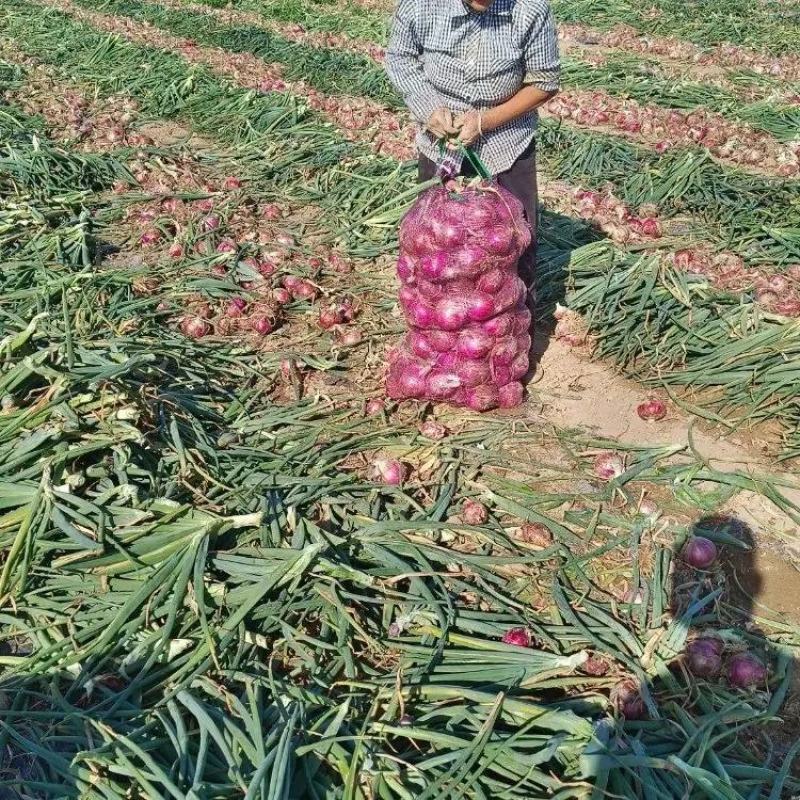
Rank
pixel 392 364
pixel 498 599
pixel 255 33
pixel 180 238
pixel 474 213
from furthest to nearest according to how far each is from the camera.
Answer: pixel 255 33, pixel 180 238, pixel 392 364, pixel 474 213, pixel 498 599

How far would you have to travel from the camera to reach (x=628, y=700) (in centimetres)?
171

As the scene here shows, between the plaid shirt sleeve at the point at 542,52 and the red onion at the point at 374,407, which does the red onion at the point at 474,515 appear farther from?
the plaid shirt sleeve at the point at 542,52

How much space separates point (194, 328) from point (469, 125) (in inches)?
59.7

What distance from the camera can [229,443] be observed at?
8.45 ft

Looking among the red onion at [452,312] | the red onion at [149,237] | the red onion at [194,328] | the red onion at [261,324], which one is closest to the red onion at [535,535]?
the red onion at [452,312]

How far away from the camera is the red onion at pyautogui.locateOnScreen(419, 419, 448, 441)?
262 cm

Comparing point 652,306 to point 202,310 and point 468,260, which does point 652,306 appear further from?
point 202,310

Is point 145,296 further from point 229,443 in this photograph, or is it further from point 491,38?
point 491,38

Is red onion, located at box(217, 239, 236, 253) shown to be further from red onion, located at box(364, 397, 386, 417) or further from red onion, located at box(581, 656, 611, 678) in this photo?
red onion, located at box(581, 656, 611, 678)

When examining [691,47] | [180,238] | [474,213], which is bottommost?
[691,47]

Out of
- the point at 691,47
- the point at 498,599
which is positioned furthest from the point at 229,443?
the point at 691,47

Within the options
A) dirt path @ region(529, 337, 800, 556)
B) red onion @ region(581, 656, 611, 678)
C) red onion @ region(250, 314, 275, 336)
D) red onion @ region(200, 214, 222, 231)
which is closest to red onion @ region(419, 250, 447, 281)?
dirt path @ region(529, 337, 800, 556)

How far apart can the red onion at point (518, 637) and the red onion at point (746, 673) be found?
50 centimetres

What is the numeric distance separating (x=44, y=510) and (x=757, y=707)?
1872 mm
